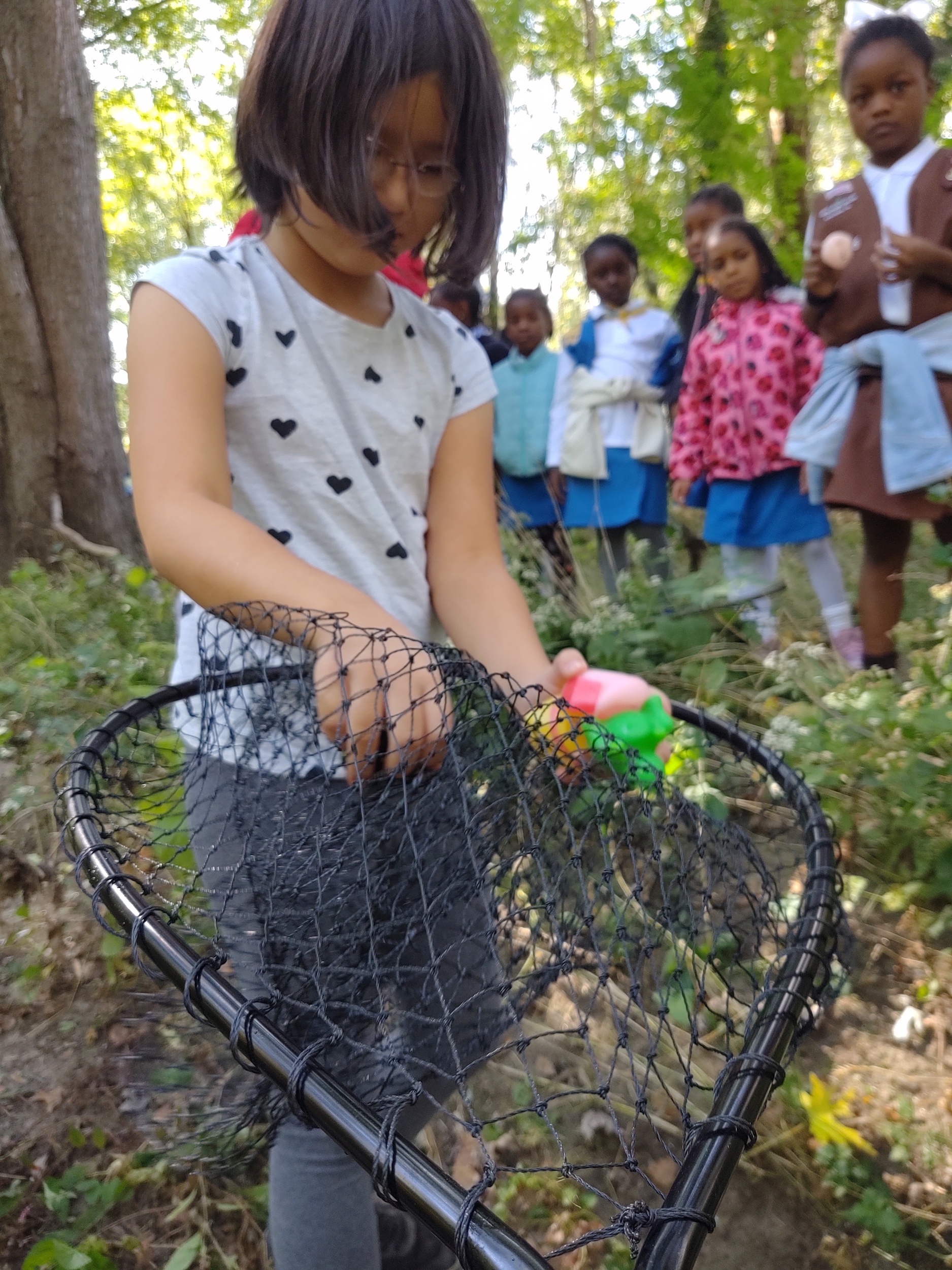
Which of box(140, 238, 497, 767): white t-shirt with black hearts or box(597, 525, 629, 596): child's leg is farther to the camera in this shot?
box(597, 525, 629, 596): child's leg

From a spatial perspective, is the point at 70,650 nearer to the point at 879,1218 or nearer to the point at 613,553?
the point at 613,553

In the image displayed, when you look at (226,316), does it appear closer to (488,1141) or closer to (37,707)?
(488,1141)

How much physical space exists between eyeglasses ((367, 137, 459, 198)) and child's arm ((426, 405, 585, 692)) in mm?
390

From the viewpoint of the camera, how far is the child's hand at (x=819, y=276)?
2.36 metres

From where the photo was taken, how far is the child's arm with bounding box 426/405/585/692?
1.20 meters

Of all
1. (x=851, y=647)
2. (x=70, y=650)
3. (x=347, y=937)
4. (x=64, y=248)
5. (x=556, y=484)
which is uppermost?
(x=64, y=248)

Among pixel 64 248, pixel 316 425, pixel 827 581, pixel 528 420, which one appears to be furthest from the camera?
pixel 64 248

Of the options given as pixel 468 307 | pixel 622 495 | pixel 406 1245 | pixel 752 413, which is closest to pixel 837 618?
pixel 752 413

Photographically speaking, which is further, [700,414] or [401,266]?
[700,414]

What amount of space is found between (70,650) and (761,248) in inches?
103

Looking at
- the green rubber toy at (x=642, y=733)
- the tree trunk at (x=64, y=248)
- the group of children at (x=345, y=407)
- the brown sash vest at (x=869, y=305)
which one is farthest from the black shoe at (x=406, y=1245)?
the tree trunk at (x=64, y=248)

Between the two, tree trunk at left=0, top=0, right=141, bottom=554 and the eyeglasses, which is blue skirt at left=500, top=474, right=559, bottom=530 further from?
the eyeglasses

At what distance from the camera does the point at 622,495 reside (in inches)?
132

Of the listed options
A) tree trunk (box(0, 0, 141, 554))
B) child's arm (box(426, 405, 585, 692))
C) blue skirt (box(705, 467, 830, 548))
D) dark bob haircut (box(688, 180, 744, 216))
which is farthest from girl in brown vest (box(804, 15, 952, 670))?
tree trunk (box(0, 0, 141, 554))
